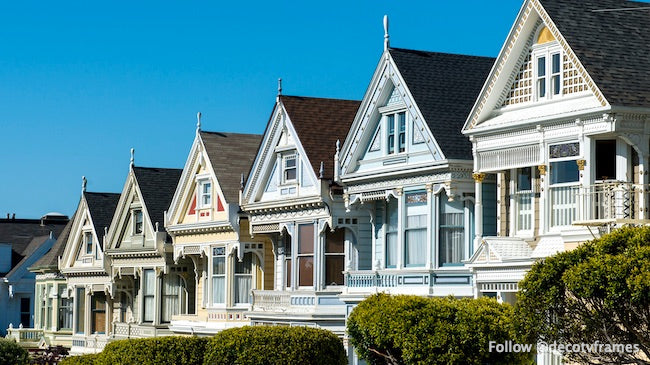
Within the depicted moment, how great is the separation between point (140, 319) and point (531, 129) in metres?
28.0

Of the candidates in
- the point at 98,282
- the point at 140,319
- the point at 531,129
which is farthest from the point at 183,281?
the point at 531,129

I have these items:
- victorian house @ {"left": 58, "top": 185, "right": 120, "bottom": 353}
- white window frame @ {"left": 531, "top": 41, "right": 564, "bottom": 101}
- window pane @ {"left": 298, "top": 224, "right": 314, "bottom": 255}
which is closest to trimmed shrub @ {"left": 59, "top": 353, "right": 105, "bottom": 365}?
window pane @ {"left": 298, "top": 224, "right": 314, "bottom": 255}

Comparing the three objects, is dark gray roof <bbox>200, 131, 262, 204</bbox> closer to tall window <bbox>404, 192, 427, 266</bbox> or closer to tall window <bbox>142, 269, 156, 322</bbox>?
tall window <bbox>142, 269, 156, 322</bbox>

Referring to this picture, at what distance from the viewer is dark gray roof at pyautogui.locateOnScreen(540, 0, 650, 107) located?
30984 mm

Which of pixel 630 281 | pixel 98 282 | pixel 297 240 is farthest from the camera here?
pixel 98 282

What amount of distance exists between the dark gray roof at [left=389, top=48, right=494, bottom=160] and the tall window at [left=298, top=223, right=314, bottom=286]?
7.44m

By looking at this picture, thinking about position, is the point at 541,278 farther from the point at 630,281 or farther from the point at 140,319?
the point at 140,319

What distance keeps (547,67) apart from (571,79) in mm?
992

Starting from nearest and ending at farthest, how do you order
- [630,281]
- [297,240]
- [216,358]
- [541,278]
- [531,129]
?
[630,281], [541,278], [531,129], [216,358], [297,240]

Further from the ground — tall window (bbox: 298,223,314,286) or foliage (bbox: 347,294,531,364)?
tall window (bbox: 298,223,314,286)

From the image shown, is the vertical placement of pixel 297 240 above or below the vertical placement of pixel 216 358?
above

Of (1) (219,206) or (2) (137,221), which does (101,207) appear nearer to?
(2) (137,221)

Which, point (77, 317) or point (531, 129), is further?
point (77, 317)

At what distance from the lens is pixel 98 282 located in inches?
2413
